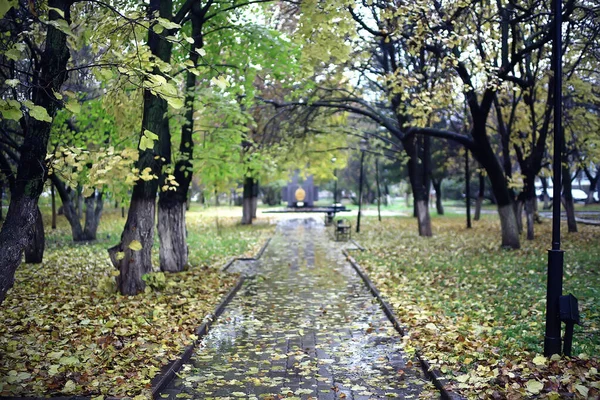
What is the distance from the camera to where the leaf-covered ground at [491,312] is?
537cm

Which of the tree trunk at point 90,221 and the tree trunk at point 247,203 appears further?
the tree trunk at point 247,203

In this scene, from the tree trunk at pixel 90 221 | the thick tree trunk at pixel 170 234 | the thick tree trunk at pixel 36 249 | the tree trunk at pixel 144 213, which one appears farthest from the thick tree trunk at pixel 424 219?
the tree trunk at pixel 144 213

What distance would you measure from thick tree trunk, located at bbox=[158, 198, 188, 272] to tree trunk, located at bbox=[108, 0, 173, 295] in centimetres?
223

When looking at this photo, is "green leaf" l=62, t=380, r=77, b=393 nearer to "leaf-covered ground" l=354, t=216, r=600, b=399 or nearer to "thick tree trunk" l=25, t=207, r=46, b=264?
"leaf-covered ground" l=354, t=216, r=600, b=399

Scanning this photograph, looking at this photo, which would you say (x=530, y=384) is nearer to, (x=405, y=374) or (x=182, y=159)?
(x=405, y=374)

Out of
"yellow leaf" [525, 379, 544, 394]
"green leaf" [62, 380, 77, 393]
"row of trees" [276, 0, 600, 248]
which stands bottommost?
"green leaf" [62, 380, 77, 393]

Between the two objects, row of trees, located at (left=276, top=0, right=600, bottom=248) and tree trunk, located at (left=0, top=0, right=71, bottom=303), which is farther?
row of trees, located at (left=276, top=0, right=600, bottom=248)

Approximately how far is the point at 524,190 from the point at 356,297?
43.2ft

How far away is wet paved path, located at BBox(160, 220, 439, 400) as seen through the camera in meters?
5.64

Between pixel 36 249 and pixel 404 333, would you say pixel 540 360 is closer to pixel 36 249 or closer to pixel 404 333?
pixel 404 333

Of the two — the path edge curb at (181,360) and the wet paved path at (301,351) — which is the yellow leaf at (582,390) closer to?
the wet paved path at (301,351)

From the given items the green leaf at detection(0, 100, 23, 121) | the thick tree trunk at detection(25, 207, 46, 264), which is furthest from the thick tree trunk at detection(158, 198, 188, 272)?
the green leaf at detection(0, 100, 23, 121)

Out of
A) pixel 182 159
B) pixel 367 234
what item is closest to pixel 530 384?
pixel 182 159

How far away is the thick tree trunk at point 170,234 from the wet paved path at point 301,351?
1920mm
